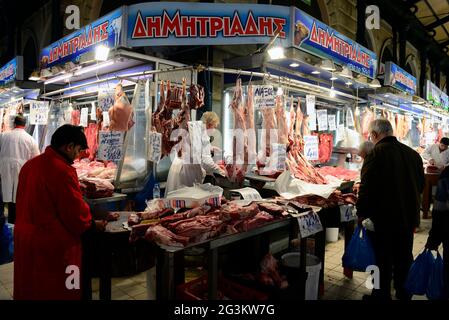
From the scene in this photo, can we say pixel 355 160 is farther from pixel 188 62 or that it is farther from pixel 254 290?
pixel 254 290

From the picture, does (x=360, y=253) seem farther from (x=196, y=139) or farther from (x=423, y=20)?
(x=423, y=20)

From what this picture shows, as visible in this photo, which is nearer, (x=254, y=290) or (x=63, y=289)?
(x=63, y=289)

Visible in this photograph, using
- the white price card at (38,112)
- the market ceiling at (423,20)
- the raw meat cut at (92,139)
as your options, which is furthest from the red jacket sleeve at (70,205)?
the market ceiling at (423,20)

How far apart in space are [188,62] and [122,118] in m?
4.18

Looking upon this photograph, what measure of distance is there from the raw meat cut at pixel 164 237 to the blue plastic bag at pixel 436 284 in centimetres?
290

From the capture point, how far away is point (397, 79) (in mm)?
8344

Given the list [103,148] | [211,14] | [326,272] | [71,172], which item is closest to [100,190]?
[103,148]

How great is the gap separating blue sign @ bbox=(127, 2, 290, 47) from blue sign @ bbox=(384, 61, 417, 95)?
4.48 meters

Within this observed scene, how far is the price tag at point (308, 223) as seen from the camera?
3207 mm

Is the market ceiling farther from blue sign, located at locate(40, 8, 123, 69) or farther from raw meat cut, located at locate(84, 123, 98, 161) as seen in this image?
raw meat cut, located at locate(84, 123, 98, 161)

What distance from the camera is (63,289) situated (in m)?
2.74

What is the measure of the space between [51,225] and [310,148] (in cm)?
416

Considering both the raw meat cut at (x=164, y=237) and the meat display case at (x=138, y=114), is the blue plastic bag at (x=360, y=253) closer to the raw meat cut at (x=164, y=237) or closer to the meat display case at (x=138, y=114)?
the raw meat cut at (x=164, y=237)

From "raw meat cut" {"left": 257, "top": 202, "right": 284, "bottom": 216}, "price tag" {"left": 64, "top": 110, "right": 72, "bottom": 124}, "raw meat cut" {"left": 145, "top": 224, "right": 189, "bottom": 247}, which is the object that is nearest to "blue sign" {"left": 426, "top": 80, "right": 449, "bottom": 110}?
"raw meat cut" {"left": 257, "top": 202, "right": 284, "bottom": 216}
